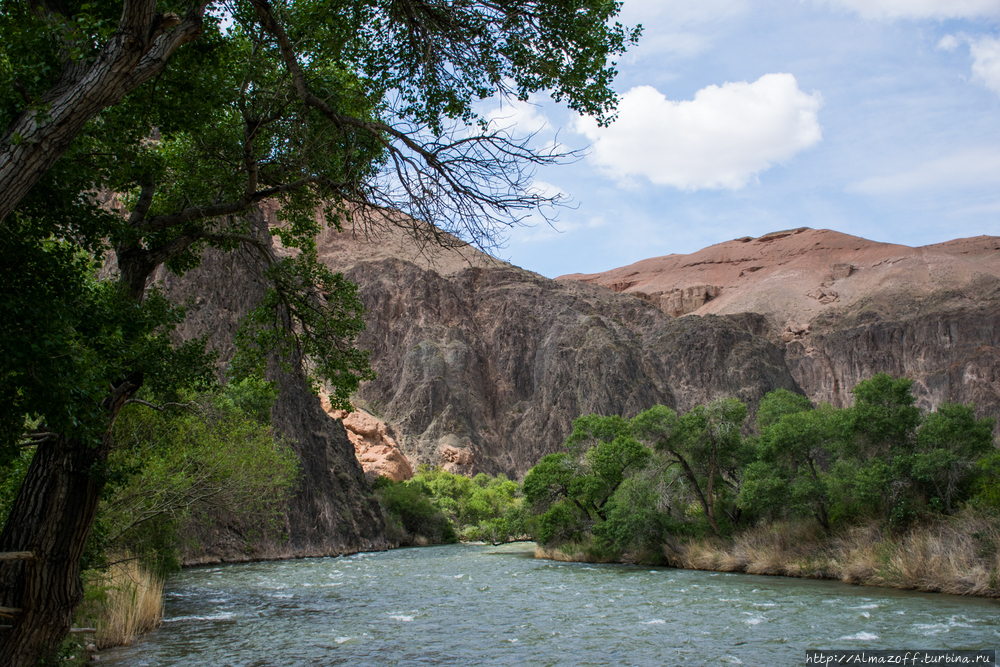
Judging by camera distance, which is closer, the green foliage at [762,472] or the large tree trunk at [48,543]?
the large tree trunk at [48,543]

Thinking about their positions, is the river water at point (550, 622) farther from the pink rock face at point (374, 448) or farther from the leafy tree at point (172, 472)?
the pink rock face at point (374, 448)

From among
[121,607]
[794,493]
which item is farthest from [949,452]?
[121,607]

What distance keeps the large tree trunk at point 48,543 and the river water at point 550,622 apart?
5.00 meters

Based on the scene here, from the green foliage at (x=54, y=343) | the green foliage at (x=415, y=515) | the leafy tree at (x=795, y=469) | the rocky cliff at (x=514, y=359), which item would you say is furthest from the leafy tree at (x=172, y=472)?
the rocky cliff at (x=514, y=359)

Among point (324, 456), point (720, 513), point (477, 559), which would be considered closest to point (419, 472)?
point (324, 456)

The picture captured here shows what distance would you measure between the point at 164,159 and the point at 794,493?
22.4 metres

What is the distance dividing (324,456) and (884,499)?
131 ft

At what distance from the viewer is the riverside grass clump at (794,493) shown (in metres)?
19.9

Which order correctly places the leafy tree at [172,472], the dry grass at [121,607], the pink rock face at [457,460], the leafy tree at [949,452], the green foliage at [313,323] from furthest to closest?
1. the pink rock face at [457,460]
2. the leafy tree at [949,452]
3. the leafy tree at [172,472]
4. the dry grass at [121,607]
5. the green foliage at [313,323]

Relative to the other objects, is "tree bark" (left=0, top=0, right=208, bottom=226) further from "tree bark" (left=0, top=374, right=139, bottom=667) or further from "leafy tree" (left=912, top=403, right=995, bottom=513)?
"leafy tree" (left=912, top=403, right=995, bottom=513)

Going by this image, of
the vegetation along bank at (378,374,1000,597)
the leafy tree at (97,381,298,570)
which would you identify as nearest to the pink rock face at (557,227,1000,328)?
the vegetation along bank at (378,374,1000,597)

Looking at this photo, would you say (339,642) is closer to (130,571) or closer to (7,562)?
(130,571)

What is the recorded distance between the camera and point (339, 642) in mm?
13398

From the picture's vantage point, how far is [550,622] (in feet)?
51.1
